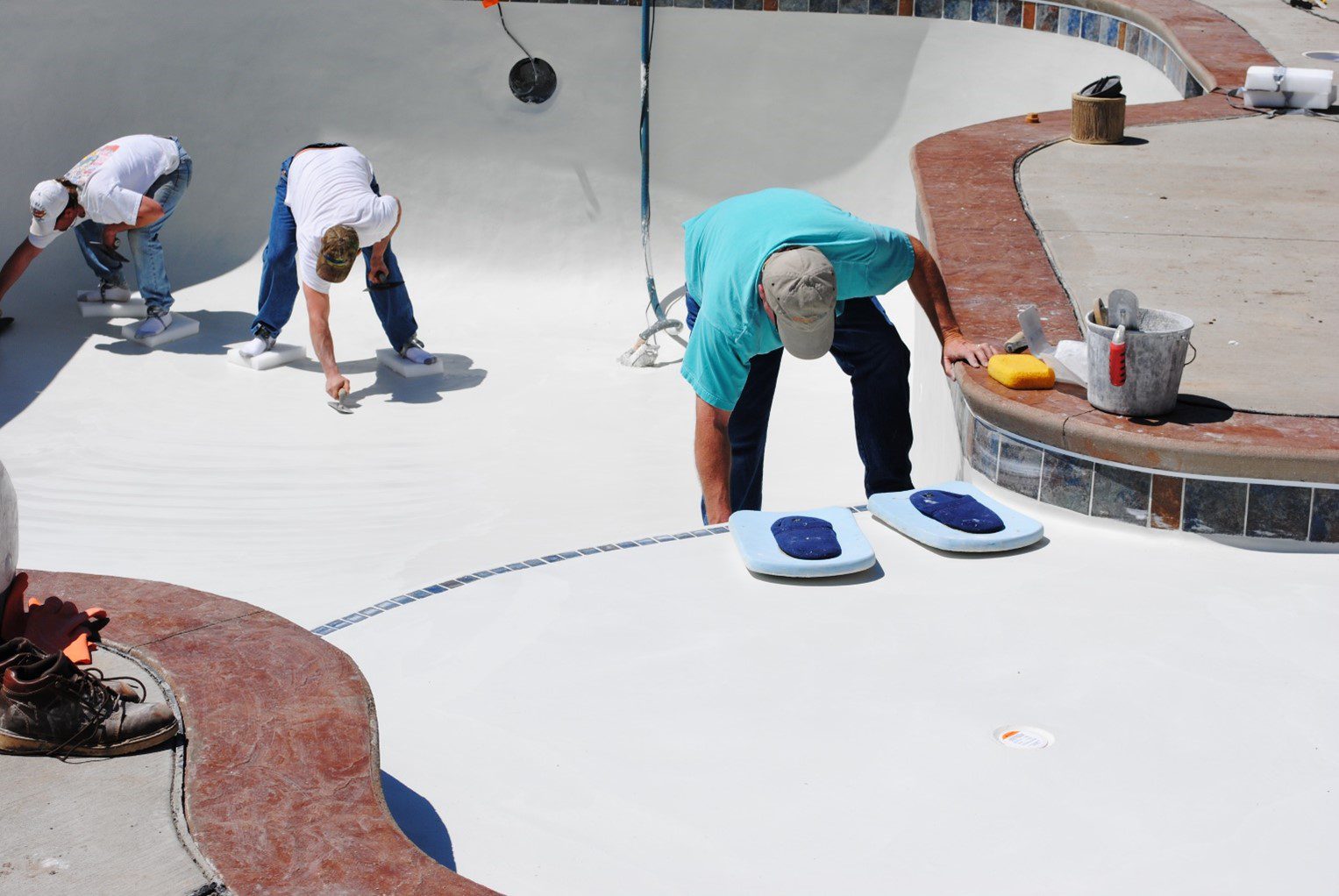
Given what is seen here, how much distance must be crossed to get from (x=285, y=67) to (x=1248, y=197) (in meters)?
5.04

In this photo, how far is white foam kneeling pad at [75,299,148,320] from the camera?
21.6 ft

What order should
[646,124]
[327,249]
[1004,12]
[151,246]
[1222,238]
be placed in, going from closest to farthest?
1. [1222,238]
2. [327,249]
3. [151,246]
4. [1004,12]
5. [646,124]

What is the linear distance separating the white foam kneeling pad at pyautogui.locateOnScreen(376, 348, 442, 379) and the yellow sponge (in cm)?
336

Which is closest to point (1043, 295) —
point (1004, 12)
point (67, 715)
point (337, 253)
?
point (67, 715)

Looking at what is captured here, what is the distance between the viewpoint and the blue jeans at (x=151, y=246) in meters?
6.21

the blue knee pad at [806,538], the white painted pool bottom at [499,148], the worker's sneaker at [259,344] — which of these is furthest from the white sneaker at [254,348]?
the blue knee pad at [806,538]

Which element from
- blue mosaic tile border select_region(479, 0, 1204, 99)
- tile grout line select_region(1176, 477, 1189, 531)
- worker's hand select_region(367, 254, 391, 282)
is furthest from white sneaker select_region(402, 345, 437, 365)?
tile grout line select_region(1176, 477, 1189, 531)

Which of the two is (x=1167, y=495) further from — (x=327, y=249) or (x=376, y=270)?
(x=376, y=270)

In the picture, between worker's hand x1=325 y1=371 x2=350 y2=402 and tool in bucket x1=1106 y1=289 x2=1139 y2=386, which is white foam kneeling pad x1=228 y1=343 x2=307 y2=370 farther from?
tool in bucket x1=1106 y1=289 x2=1139 y2=386

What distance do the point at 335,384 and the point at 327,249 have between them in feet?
1.94

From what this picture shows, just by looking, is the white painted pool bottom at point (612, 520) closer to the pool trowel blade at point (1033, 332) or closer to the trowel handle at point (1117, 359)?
the trowel handle at point (1117, 359)

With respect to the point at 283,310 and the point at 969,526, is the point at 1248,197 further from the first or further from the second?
the point at 283,310

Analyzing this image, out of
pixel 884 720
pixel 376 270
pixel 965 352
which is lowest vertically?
pixel 884 720

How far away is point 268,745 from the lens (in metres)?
1.94
